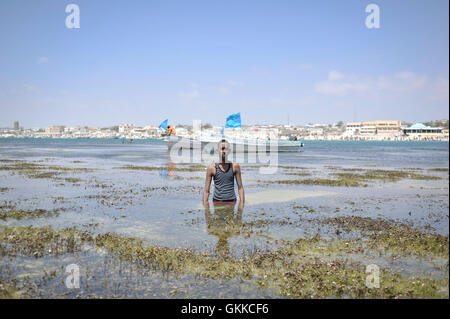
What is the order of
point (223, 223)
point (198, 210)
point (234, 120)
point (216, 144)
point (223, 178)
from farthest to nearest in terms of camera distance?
point (216, 144) < point (234, 120) < point (198, 210) < point (223, 223) < point (223, 178)

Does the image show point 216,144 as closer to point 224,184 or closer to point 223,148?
point 224,184

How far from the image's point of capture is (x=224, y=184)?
36.8 ft

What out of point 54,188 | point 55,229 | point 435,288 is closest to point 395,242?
point 435,288

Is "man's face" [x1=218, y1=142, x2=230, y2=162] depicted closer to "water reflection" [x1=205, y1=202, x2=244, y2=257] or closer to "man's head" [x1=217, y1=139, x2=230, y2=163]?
"man's head" [x1=217, y1=139, x2=230, y2=163]

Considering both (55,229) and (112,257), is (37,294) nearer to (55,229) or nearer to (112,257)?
(112,257)

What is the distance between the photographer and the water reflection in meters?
9.88

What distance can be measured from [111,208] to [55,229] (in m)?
3.74

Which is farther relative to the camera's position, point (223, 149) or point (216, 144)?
point (216, 144)

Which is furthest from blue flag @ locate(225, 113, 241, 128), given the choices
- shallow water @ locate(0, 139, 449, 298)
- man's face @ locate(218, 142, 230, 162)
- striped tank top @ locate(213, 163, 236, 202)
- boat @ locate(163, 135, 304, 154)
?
man's face @ locate(218, 142, 230, 162)

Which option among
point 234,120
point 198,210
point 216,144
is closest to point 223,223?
point 198,210

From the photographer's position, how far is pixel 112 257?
8.34 metres

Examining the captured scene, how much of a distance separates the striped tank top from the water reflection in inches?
12.1

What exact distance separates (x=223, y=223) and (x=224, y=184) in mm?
1430

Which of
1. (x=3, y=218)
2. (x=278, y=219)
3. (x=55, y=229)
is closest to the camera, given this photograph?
(x=55, y=229)
